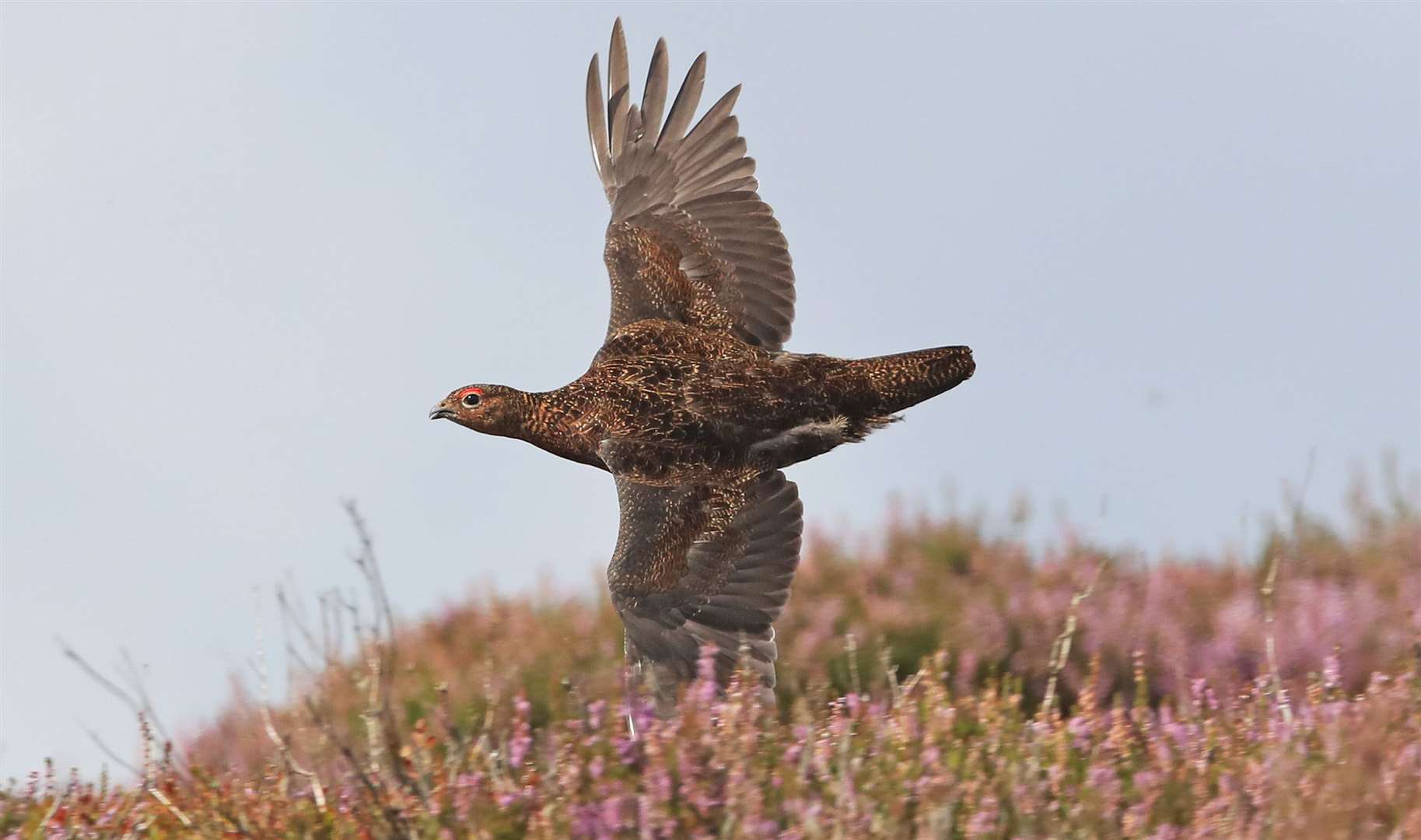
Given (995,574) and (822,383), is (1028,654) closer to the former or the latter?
(995,574)

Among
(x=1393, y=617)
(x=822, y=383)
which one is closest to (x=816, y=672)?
(x=822, y=383)

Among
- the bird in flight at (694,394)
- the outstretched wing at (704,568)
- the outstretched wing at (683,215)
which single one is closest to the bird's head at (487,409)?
the bird in flight at (694,394)

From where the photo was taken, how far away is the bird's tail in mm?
6918

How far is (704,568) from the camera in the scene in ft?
21.3

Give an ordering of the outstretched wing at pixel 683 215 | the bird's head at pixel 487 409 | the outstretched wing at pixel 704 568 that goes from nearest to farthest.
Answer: the outstretched wing at pixel 704 568 → the bird's head at pixel 487 409 → the outstretched wing at pixel 683 215

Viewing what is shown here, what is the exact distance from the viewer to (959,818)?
14.5ft

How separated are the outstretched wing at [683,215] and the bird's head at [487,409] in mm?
531

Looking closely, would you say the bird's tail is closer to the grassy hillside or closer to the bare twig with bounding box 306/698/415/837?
the grassy hillside

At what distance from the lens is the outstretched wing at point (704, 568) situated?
6.38m

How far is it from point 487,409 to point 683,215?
1263 mm

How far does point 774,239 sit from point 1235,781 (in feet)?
12.5

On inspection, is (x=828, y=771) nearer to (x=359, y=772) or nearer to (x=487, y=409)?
(x=359, y=772)

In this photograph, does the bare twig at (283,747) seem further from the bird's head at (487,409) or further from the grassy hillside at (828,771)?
the bird's head at (487,409)

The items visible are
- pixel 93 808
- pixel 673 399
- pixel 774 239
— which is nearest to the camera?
pixel 93 808
